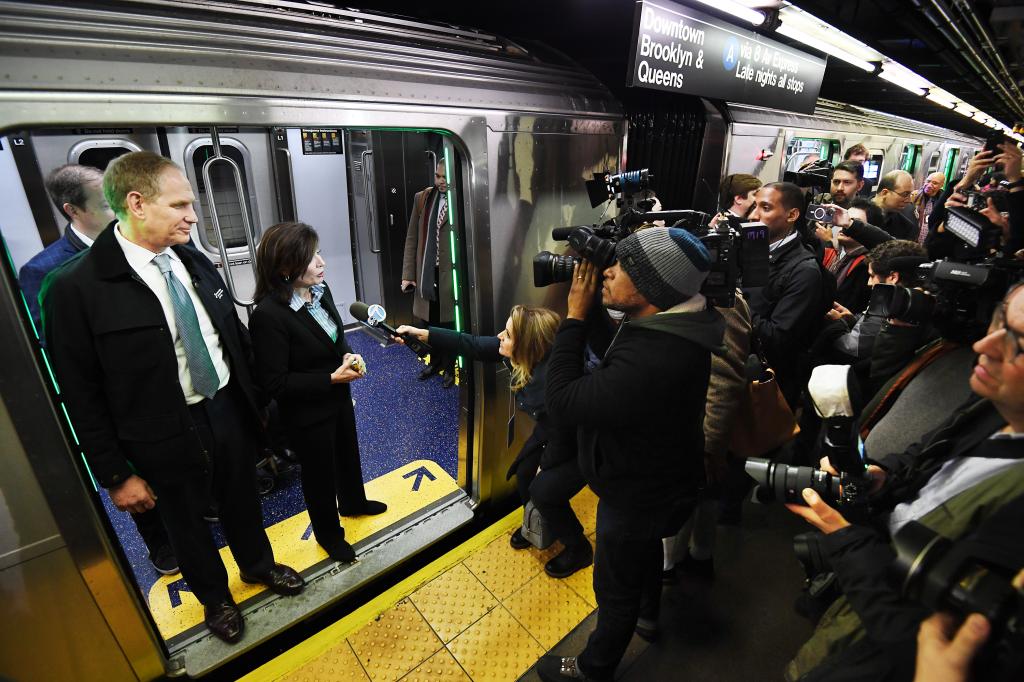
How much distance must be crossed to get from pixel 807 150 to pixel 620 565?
5831mm

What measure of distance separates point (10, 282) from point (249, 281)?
3328mm

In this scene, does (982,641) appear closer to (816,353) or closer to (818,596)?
(818,596)

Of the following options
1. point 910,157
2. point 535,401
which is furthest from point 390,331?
point 910,157

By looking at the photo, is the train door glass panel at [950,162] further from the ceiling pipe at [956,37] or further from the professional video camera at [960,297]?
the professional video camera at [960,297]

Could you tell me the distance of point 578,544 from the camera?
265 cm

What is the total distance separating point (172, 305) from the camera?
189 centimetres

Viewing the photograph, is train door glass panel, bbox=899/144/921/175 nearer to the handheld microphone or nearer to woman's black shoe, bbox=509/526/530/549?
woman's black shoe, bbox=509/526/530/549

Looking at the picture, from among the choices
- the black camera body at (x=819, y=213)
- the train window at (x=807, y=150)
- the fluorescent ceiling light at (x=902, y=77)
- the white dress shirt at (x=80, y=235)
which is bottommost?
the white dress shirt at (x=80, y=235)

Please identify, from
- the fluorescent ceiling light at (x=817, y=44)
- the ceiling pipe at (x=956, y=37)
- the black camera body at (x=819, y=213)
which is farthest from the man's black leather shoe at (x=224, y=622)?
the ceiling pipe at (x=956, y=37)

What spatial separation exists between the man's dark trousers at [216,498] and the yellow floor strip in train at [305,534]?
0.26 metres

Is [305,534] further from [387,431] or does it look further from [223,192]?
[223,192]

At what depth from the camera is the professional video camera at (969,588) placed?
73 centimetres

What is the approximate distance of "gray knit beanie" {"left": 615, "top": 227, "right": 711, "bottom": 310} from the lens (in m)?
1.49

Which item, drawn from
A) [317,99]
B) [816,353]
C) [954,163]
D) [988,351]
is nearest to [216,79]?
[317,99]
